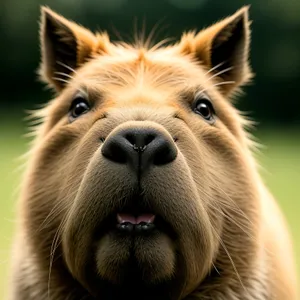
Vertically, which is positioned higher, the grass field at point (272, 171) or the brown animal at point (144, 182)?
the brown animal at point (144, 182)

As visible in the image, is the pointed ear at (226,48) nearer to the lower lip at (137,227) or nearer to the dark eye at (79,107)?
the dark eye at (79,107)

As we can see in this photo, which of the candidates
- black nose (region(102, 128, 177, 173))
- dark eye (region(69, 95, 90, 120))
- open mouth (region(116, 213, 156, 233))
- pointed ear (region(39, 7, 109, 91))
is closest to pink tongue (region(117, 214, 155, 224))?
open mouth (region(116, 213, 156, 233))

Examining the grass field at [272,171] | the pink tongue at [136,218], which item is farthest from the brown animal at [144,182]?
the grass field at [272,171]

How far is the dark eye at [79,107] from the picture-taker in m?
4.79

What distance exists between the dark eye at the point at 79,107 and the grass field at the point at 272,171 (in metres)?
3.24

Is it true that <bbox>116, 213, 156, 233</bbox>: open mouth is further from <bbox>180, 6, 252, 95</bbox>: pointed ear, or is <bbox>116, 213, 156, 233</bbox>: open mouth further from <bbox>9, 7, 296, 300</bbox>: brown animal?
<bbox>180, 6, 252, 95</bbox>: pointed ear

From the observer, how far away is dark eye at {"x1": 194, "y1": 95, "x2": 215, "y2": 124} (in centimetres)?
478

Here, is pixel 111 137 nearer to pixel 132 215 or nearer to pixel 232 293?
pixel 132 215

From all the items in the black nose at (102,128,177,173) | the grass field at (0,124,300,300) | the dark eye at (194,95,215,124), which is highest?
the dark eye at (194,95,215,124)

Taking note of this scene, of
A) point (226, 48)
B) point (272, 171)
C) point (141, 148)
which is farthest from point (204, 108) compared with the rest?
point (272, 171)

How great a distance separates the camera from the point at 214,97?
499cm

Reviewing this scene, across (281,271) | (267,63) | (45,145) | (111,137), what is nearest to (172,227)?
(111,137)

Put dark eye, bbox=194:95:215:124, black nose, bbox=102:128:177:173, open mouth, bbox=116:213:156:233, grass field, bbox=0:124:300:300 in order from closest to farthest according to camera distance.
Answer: black nose, bbox=102:128:177:173 → open mouth, bbox=116:213:156:233 → dark eye, bbox=194:95:215:124 → grass field, bbox=0:124:300:300

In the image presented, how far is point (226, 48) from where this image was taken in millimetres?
5340
